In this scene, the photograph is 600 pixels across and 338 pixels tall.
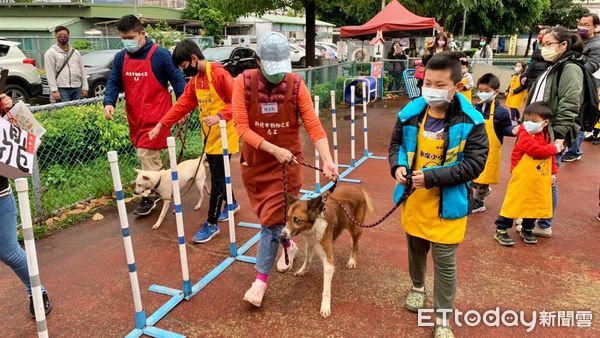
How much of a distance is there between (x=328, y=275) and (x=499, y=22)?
30805 mm

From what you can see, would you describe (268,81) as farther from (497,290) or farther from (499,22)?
(499,22)

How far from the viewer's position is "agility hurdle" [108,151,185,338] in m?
2.80

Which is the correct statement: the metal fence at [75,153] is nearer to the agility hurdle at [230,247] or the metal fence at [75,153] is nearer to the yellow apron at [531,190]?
the agility hurdle at [230,247]

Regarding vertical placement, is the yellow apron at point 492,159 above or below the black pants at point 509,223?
above

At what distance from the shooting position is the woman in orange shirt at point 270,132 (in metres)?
3.07

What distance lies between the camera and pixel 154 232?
502 centimetres

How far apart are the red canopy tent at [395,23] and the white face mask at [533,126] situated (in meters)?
11.7

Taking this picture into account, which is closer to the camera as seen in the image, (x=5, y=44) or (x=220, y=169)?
(x=220, y=169)

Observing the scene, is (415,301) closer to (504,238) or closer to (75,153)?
(504,238)

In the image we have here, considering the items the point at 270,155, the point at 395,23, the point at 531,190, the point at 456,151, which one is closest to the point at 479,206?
the point at 531,190

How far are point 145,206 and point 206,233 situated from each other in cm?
123

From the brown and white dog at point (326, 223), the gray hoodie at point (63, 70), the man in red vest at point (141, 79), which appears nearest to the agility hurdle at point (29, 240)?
the brown and white dog at point (326, 223)

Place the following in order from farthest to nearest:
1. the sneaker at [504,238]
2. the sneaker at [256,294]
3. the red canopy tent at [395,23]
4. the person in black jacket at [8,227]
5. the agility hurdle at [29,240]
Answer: the red canopy tent at [395,23] → the sneaker at [504,238] → the sneaker at [256,294] → the person in black jacket at [8,227] → the agility hurdle at [29,240]

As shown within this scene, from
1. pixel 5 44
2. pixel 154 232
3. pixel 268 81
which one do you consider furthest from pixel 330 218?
pixel 5 44
